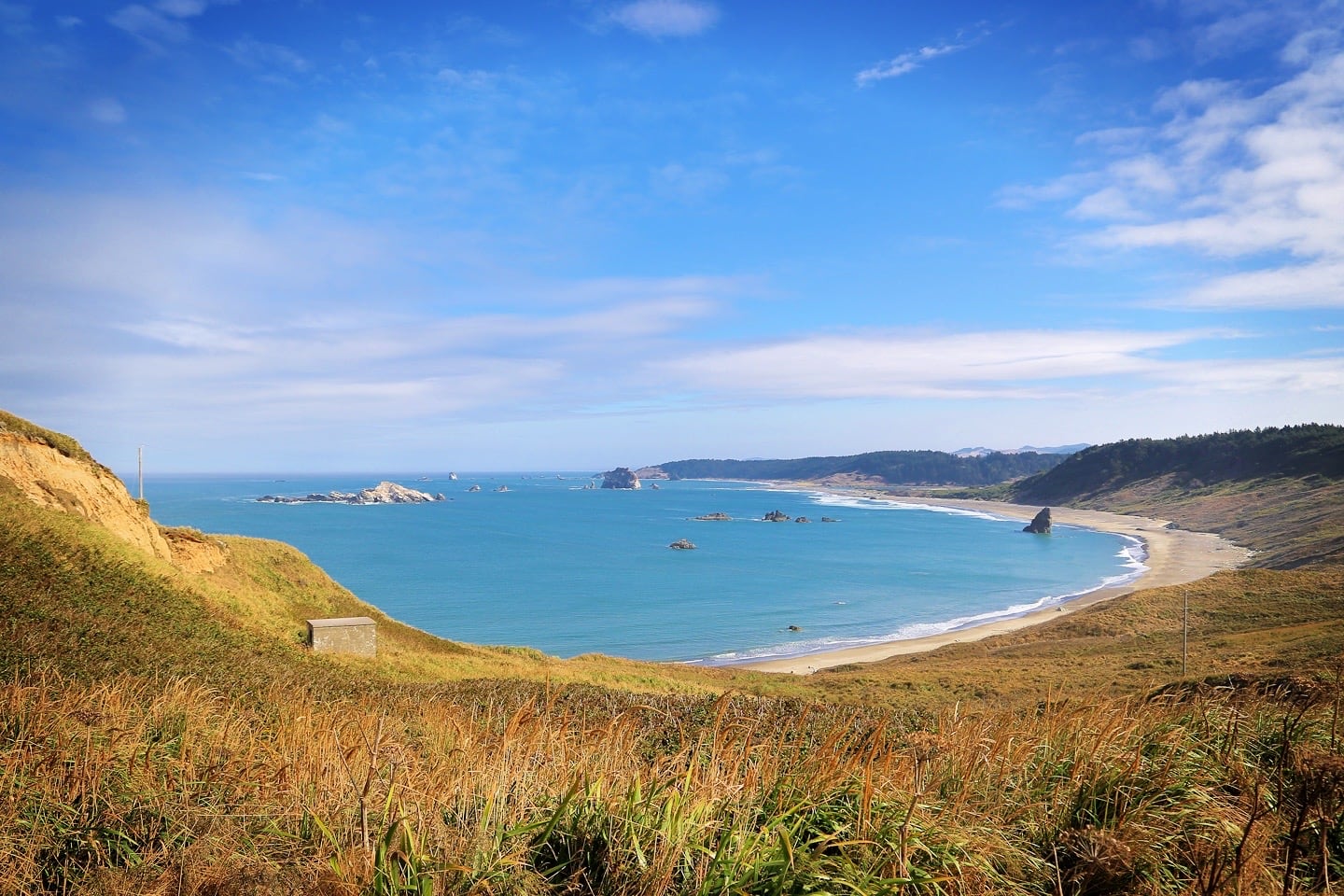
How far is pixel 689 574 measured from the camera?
79.6 metres

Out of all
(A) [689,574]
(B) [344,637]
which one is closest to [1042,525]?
(A) [689,574]

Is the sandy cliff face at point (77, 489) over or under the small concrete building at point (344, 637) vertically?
over

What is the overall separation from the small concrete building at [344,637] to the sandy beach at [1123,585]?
22813mm

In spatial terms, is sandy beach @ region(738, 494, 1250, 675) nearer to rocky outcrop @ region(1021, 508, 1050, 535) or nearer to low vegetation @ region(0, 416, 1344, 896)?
rocky outcrop @ region(1021, 508, 1050, 535)

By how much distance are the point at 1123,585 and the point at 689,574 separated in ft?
131

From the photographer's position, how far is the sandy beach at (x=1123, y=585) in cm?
4397

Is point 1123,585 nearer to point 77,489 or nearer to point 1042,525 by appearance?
point 1042,525

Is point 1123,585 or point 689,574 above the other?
point 1123,585

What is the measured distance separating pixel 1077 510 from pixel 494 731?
611 feet

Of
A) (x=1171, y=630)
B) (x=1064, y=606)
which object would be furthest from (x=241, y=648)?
(x=1064, y=606)

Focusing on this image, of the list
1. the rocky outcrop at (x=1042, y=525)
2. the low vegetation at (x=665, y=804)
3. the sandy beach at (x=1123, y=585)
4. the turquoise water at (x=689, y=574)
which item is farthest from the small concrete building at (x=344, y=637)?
the rocky outcrop at (x=1042, y=525)

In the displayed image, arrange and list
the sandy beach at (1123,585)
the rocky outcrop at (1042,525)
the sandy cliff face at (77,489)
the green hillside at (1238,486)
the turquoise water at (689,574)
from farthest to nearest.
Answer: the rocky outcrop at (1042,525), the green hillside at (1238,486), the turquoise water at (689,574), the sandy beach at (1123,585), the sandy cliff face at (77,489)

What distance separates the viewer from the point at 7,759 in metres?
4.30

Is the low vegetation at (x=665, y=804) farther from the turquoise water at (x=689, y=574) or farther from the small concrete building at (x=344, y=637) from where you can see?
the turquoise water at (x=689, y=574)
